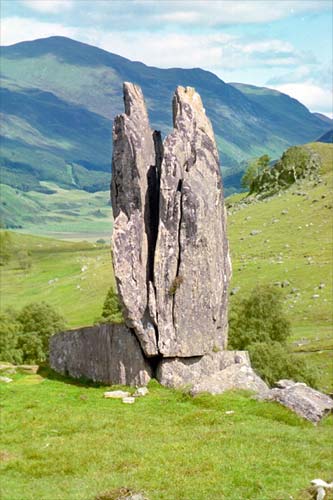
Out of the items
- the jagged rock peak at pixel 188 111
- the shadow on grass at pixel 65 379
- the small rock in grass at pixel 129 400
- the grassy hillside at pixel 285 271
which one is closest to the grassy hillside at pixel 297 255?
the grassy hillside at pixel 285 271

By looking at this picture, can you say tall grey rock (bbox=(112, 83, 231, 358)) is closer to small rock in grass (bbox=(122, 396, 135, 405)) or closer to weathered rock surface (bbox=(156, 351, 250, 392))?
weathered rock surface (bbox=(156, 351, 250, 392))

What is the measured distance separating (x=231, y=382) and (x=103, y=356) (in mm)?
9163

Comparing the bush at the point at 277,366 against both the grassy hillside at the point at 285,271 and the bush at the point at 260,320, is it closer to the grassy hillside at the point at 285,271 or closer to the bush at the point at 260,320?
the grassy hillside at the point at 285,271

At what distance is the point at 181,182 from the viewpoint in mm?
45656

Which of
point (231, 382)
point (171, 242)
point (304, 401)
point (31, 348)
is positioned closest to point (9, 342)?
point (31, 348)

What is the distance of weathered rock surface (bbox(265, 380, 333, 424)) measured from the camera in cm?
3712

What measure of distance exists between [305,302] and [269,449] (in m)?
81.7

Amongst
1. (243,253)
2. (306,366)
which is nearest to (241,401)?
(306,366)

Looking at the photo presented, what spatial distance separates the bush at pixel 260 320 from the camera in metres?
76.1

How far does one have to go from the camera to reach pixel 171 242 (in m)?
44.8

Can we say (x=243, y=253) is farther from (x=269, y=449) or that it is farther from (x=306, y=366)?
(x=269, y=449)

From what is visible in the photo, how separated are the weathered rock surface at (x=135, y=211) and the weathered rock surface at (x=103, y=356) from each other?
125 cm

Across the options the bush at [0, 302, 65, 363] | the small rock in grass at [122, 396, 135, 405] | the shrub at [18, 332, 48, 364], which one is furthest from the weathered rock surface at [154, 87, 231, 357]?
the shrub at [18, 332, 48, 364]

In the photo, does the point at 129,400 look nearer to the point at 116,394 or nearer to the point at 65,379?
the point at 116,394
